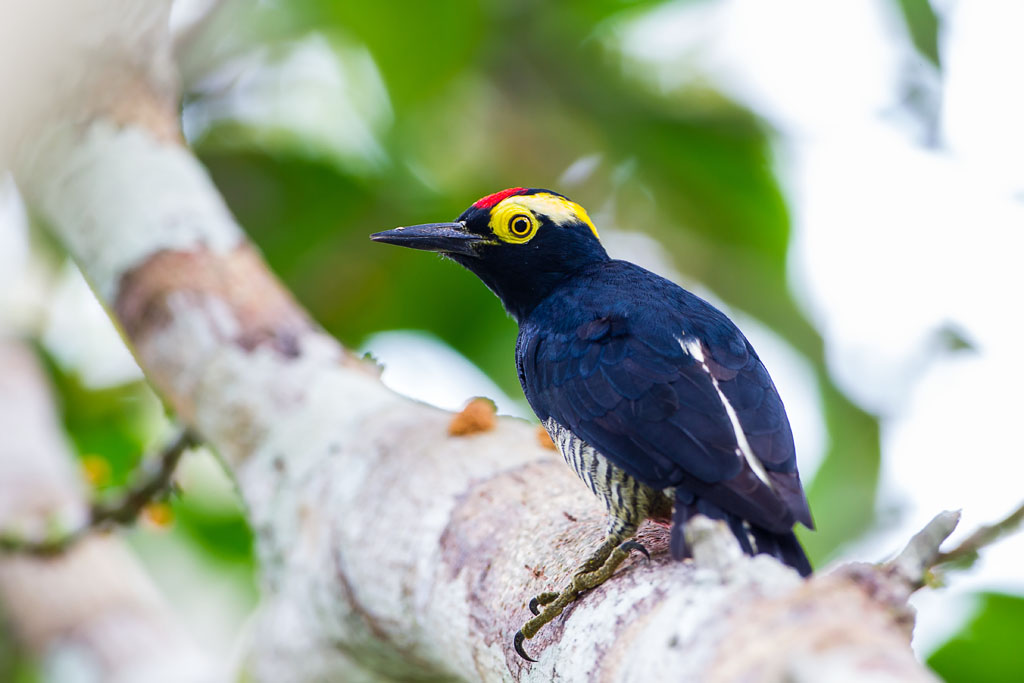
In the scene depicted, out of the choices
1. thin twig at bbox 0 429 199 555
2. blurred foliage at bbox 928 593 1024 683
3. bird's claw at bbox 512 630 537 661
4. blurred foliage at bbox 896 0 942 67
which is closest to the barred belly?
bird's claw at bbox 512 630 537 661

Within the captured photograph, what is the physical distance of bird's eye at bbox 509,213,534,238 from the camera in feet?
10.8

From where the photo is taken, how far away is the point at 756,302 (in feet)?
16.9

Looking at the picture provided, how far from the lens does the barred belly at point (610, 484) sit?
228cm

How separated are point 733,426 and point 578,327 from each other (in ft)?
2.06

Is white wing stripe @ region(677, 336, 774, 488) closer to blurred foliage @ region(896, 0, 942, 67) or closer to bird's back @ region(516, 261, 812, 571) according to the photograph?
bird's back @ region(516, 261, 812, 571)

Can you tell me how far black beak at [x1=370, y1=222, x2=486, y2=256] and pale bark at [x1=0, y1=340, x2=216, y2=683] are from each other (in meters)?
1.60

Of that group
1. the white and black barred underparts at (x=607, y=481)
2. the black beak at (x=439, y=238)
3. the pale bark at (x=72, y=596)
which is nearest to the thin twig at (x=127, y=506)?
the pale bark at (x=72, y=596)

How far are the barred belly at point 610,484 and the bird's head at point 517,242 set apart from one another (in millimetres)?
805

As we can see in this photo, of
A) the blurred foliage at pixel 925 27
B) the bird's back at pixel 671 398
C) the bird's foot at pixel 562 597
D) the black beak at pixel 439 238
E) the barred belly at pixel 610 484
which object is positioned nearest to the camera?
the bird's foot at pixel 562 597

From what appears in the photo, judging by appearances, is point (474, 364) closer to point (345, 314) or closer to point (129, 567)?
point (345, 314)

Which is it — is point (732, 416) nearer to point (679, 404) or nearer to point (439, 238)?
point (679, 404)

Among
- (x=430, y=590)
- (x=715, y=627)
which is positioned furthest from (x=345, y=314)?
(x=715, y=627)

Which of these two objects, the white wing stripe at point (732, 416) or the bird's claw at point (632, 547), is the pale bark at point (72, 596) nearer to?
the bird's claw at point (632, 547)

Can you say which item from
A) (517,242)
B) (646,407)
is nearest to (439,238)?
(517,242)
